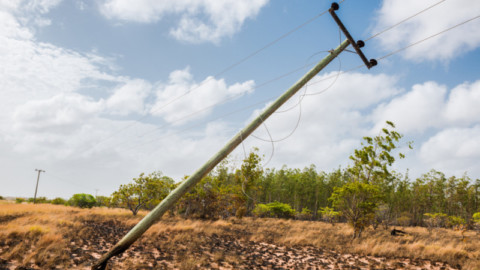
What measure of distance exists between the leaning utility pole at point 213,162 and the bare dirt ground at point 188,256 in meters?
1.83

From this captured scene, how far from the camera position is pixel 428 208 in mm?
46094

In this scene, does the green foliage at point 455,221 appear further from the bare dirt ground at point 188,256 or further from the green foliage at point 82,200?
the green foliage at point 82,200

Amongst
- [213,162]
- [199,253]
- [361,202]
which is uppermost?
[213,162]

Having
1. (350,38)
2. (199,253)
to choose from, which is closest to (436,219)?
(199,253)

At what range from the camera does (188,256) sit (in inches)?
384

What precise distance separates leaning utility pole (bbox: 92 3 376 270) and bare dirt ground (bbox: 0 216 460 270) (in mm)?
1832

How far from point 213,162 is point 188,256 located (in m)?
5.22

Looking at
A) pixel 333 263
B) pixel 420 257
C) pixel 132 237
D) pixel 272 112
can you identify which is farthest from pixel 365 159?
pixel 132 237

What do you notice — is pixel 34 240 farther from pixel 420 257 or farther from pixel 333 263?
pixel 420 257

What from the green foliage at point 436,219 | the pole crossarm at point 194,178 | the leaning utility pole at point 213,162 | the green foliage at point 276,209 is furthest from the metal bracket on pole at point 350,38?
the green foliage at point 276,209

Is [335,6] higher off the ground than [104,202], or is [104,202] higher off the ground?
[335,6]

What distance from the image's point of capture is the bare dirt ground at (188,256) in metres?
8.06

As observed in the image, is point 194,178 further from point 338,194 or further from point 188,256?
point 338,194

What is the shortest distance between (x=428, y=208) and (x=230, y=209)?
39.2 m
